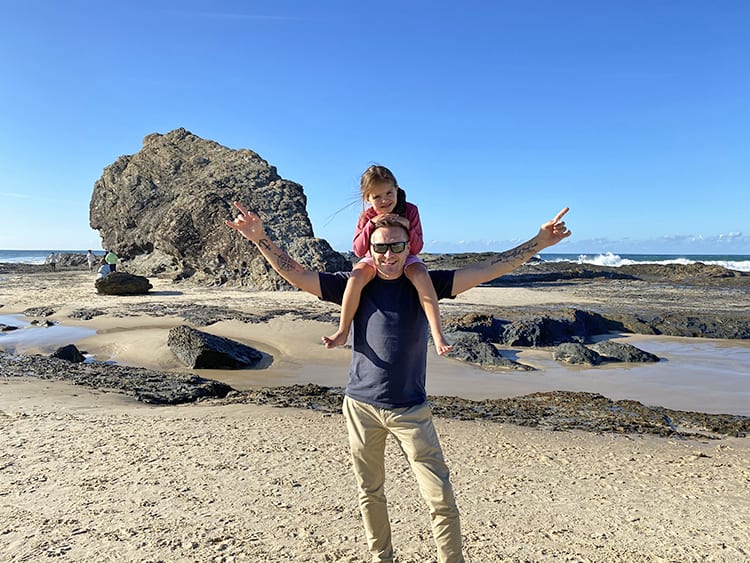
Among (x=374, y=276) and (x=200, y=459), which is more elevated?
(x=374, y=276)

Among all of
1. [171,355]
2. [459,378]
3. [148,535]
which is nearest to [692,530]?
[148,535]

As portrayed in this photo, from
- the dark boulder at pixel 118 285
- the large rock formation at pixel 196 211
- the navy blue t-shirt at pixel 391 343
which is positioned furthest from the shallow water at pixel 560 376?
the large rock formation at pixel 196 211

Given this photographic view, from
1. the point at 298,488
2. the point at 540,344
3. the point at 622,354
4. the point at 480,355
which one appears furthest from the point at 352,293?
the point at 540,344

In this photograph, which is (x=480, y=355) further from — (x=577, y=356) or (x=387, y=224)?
(x=387, y=224)

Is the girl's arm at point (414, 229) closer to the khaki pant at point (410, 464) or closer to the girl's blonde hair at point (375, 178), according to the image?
the girl's blonde hair at point (375, 178)

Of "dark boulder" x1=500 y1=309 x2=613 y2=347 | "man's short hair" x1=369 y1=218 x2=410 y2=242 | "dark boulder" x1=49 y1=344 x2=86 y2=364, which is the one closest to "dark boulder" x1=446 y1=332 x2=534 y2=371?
"dark boulder" x1=500 y1=309 x2=613 y2=347

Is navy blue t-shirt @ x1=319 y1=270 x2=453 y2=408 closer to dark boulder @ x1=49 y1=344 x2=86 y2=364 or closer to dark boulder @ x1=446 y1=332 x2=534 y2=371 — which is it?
dark boulder @ x1=446 y1=332 x2=534 y2=371

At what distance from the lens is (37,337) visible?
429 inches

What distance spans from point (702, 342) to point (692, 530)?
1039cm

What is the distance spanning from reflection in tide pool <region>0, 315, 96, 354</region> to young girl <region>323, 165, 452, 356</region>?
9.03 m

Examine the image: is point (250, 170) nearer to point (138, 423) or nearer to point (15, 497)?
point (138, 423)

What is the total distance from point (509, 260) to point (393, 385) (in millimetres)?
903

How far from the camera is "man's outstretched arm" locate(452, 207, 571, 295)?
2.87 metres

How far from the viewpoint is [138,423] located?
210 inches
